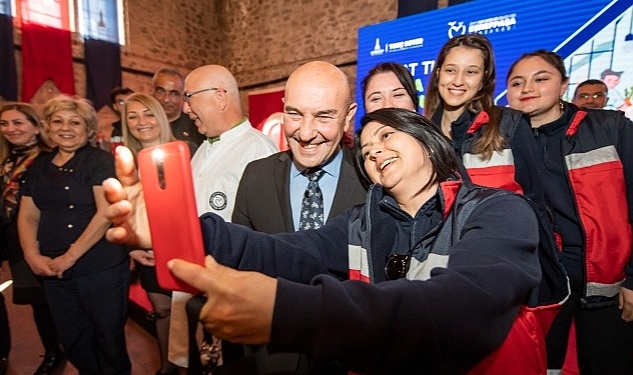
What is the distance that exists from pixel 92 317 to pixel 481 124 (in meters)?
2.37

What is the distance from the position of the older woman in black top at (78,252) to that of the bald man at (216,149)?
611 mm

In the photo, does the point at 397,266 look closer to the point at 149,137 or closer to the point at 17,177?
the point at 149,137

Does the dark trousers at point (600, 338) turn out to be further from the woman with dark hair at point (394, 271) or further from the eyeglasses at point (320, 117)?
the eyeglasses at point (320, 117)

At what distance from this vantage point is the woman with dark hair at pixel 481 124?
1.55m

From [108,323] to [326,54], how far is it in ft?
22.4

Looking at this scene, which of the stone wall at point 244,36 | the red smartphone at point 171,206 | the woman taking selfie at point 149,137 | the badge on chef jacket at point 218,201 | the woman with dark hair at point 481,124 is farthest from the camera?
the stone wall at point 244,36

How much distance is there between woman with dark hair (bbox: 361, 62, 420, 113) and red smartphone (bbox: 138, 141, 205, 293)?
4.63ft

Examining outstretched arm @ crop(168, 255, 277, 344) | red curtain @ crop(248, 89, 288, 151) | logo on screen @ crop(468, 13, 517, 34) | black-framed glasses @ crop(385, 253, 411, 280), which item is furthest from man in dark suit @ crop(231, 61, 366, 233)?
red curtain @ crop(248, 89, 288, 151)

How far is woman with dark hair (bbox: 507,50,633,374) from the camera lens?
173cm

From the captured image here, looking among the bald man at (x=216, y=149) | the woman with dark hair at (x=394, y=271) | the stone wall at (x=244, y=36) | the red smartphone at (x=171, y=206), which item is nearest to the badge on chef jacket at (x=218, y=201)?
the bald man at (x=216, y=149)

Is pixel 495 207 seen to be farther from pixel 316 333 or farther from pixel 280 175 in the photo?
pixel 280 175

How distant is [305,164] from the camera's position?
1618 millimetres

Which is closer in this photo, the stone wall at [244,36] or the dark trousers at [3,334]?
the dark trousers at [3,334]

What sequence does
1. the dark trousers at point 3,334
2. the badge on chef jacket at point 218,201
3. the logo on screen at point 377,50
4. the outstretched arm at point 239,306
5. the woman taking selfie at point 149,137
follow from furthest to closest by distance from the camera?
the logo on screen at point 377,50 < the dark trousers at point 3,334 < the woman taking selfie at point 149,137 < the badge on chef jacket at point 218,201 < the outstretched arm at point 239,306
